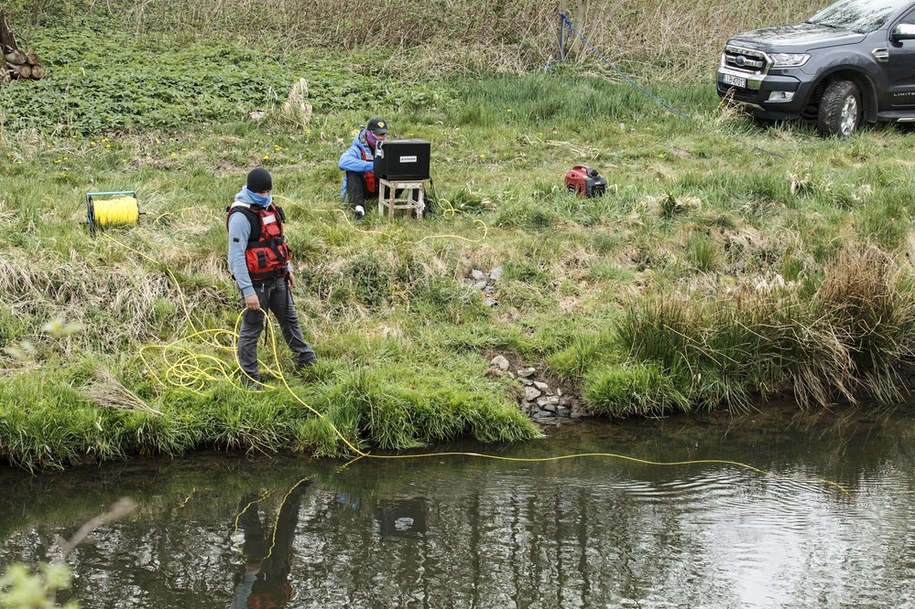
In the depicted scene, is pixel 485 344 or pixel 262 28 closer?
pixel 485 344

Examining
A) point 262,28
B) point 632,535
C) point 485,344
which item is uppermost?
point 262,28

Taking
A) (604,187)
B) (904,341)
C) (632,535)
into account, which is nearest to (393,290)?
(604,187)

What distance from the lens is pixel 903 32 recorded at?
1323cm

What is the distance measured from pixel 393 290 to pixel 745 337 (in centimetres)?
316

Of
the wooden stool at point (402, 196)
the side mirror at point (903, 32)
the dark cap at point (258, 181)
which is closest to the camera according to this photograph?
the dark cap at point (258, 181)

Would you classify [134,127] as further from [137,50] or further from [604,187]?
[604,187]

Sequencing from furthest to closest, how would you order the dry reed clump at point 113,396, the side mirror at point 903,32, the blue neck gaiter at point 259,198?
1. the side mirror at point 903,32
2. the dry reed clump at point 113,396
3. the blue neck gaiter at point 259,198

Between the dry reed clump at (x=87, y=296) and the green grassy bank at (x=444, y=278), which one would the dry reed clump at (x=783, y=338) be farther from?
the dry reed clump at (x=87, y=296)

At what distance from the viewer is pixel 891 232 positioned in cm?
1044

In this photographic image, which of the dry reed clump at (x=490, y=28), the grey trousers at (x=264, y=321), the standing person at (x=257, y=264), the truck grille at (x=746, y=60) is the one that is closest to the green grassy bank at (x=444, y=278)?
the grey trousers at (x=264, y=321)

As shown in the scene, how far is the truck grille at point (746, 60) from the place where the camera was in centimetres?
1327

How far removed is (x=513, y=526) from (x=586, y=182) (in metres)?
5.44

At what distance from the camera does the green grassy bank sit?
311 inches

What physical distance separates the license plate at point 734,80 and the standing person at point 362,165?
550 cm
